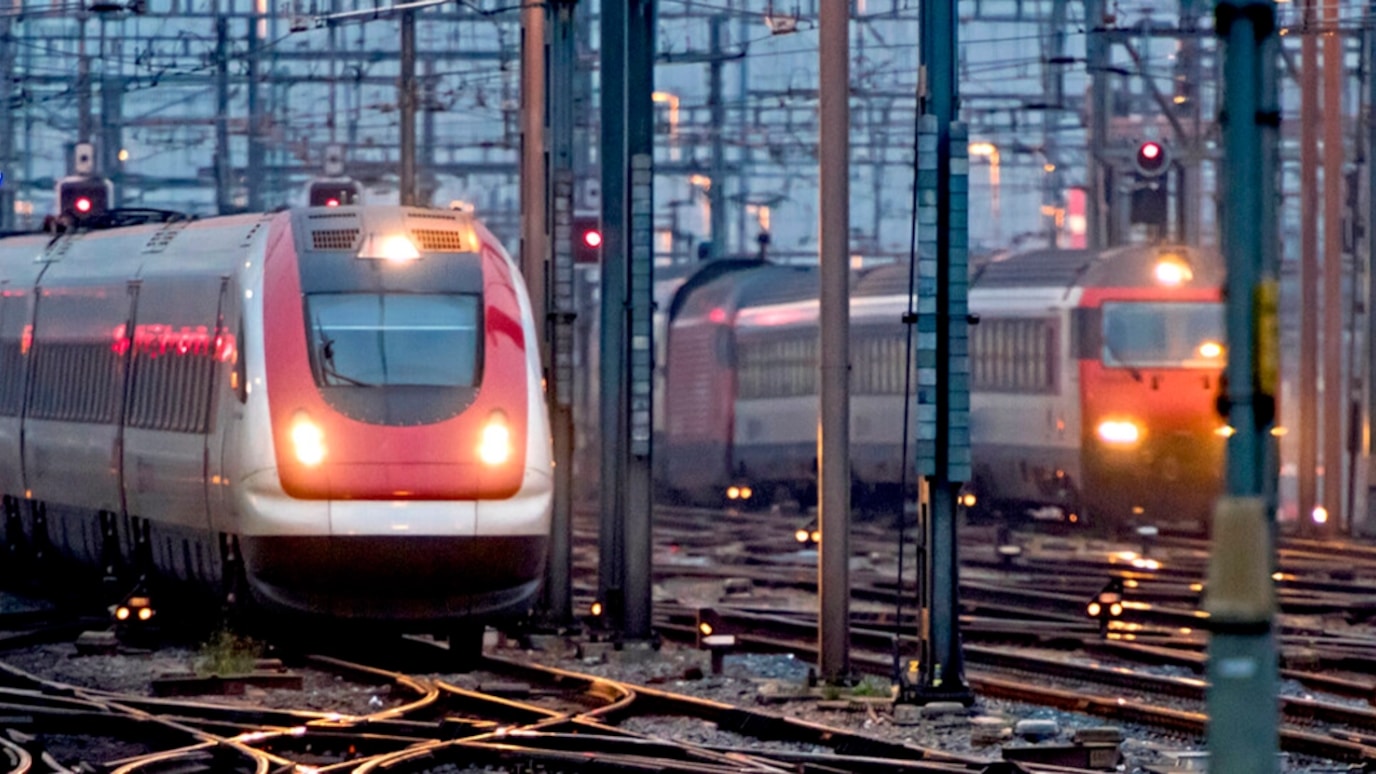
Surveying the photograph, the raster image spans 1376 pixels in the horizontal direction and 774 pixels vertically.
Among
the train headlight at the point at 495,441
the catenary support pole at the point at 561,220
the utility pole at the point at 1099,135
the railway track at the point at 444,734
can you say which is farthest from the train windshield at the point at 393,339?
the utility pole at the point at 1099,135

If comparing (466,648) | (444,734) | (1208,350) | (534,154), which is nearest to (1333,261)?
(1208,350)

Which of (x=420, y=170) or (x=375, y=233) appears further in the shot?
(x=420, y=170)

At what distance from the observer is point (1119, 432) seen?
27.7 m

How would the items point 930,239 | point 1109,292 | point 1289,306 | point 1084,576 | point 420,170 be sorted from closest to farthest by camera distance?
point 930,239, point 1084,576, point 1109,292, point 420,170, point 1289,306

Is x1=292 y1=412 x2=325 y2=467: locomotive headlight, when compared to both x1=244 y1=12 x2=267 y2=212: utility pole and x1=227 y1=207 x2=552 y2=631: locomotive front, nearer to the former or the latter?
x1=227 y1=207 x2=552 y2=631: locomotive front

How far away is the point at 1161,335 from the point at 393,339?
47.5 ft

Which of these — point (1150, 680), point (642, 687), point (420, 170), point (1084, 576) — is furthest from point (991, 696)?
point (420, 170)

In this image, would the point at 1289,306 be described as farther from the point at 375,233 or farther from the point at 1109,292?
the point at 375,233

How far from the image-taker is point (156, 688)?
14.7m

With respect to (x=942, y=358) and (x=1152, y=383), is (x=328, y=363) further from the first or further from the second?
(x=1152, y=383)

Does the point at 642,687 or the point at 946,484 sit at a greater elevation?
the point at 946,484

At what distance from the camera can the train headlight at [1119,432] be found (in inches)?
1087

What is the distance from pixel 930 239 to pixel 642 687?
9.94 ft

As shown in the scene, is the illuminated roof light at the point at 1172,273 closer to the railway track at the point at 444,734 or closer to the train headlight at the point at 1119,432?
the train headlight at the point at 1119,432
